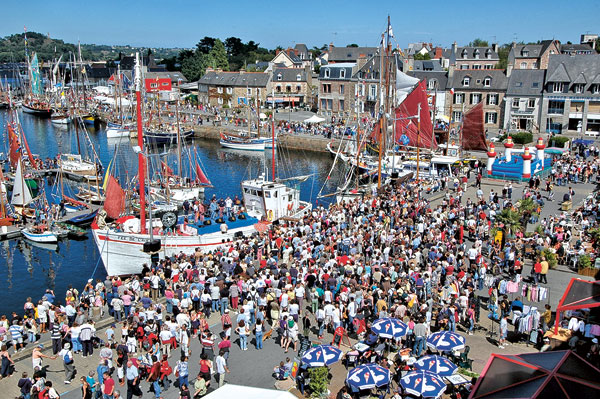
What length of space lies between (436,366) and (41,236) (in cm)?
3026

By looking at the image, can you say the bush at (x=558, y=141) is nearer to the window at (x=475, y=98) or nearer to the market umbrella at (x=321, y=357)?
the window at (x=475, y=98)

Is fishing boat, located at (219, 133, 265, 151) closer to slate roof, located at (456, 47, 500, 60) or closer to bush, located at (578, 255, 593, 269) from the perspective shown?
bush, located at (578, 255, 593, 269)

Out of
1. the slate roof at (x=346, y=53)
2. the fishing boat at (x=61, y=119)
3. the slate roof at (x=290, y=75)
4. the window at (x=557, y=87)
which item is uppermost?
the slate roof at (x=346, y=53)

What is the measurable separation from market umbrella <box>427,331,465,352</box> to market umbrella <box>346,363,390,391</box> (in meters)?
2.30

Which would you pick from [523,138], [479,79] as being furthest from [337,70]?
[523,138]

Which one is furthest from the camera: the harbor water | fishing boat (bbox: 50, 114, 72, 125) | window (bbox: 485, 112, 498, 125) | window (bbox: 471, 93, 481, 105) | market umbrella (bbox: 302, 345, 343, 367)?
fishing boat (bbox: 50, 114, 72, 125)

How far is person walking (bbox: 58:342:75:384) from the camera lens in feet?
53.9

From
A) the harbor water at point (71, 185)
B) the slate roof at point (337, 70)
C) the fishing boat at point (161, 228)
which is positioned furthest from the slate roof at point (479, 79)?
the fishing boat at point (161, 228)

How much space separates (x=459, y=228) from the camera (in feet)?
92.4

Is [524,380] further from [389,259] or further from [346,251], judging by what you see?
[346,251]

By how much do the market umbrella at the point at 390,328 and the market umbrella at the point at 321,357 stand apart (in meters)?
1.84

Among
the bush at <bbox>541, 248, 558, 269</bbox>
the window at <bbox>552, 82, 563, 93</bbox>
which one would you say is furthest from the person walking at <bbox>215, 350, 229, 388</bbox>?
the window at <bbox>552, 82, 563, 93</bbox>

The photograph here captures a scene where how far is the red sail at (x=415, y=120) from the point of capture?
47.6 meters

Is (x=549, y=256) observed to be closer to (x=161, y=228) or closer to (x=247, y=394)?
(x=247, y=394)
